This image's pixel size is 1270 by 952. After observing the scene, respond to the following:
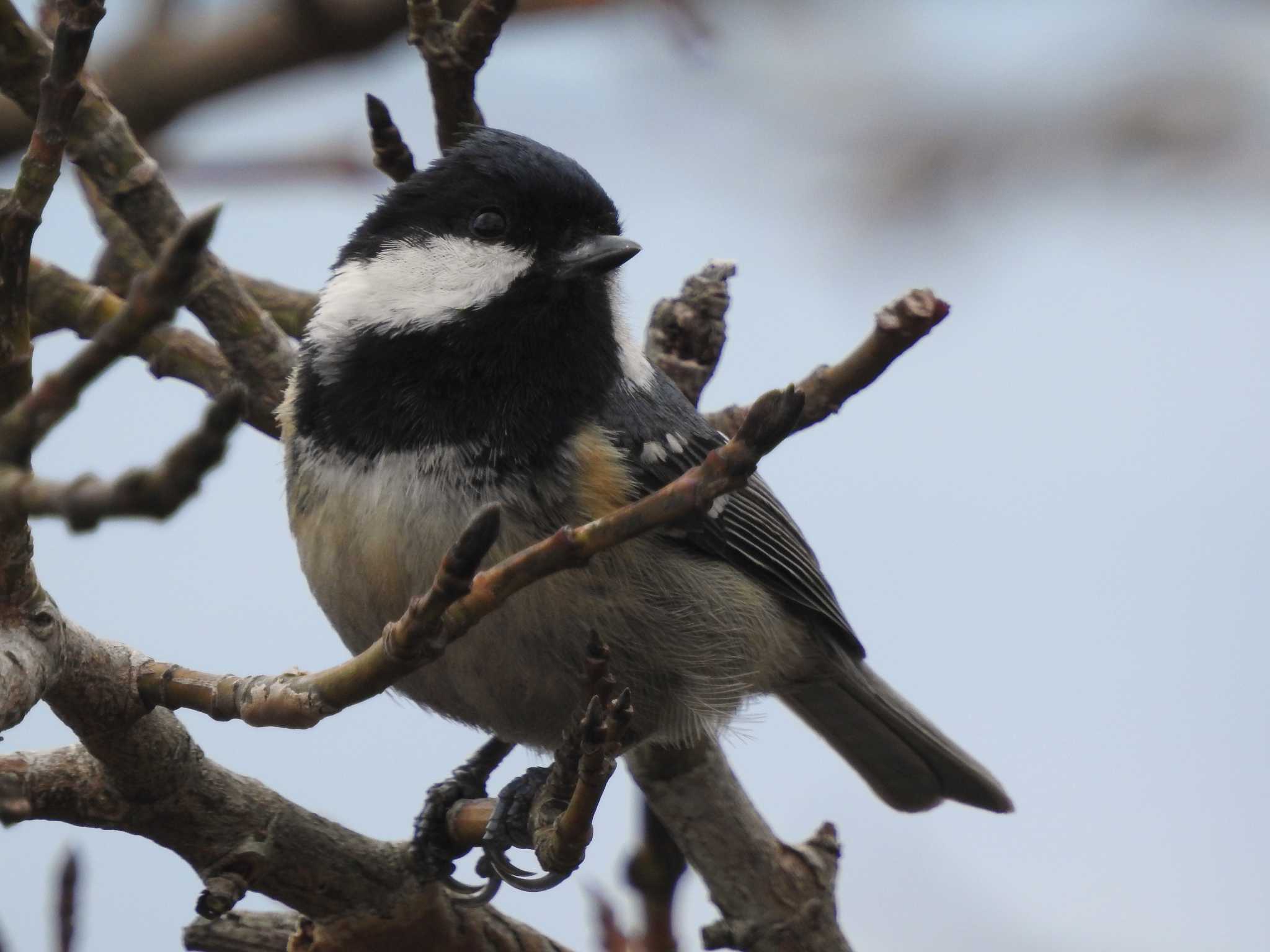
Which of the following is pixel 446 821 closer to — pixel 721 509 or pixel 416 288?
pixel 721 509

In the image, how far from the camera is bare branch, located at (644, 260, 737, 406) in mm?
4047

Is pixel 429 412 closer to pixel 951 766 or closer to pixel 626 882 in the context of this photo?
pixel 626 882

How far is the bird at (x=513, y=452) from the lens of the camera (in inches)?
116

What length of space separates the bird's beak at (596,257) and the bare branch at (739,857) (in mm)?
1217

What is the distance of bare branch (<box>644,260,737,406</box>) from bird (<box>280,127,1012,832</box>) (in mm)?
451

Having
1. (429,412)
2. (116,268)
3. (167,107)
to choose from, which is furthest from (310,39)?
(429,412)

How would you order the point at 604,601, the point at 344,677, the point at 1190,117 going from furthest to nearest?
the point at 1190,117, the point at 604,601, the point at 344,677

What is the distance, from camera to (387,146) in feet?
12.1

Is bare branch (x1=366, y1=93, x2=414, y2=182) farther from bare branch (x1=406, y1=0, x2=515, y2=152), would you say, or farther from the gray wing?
the gray wing

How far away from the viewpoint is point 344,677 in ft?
6.42

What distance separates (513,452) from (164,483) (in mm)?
1756

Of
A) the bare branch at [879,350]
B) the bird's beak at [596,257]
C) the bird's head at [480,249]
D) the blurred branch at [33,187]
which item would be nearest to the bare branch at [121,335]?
the blurred branch at [33,187]

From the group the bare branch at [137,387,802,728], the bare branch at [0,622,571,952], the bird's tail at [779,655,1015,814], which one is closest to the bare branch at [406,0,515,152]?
the bare branch at [0,622,571,952]

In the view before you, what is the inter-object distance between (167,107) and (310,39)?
506 millimetres
